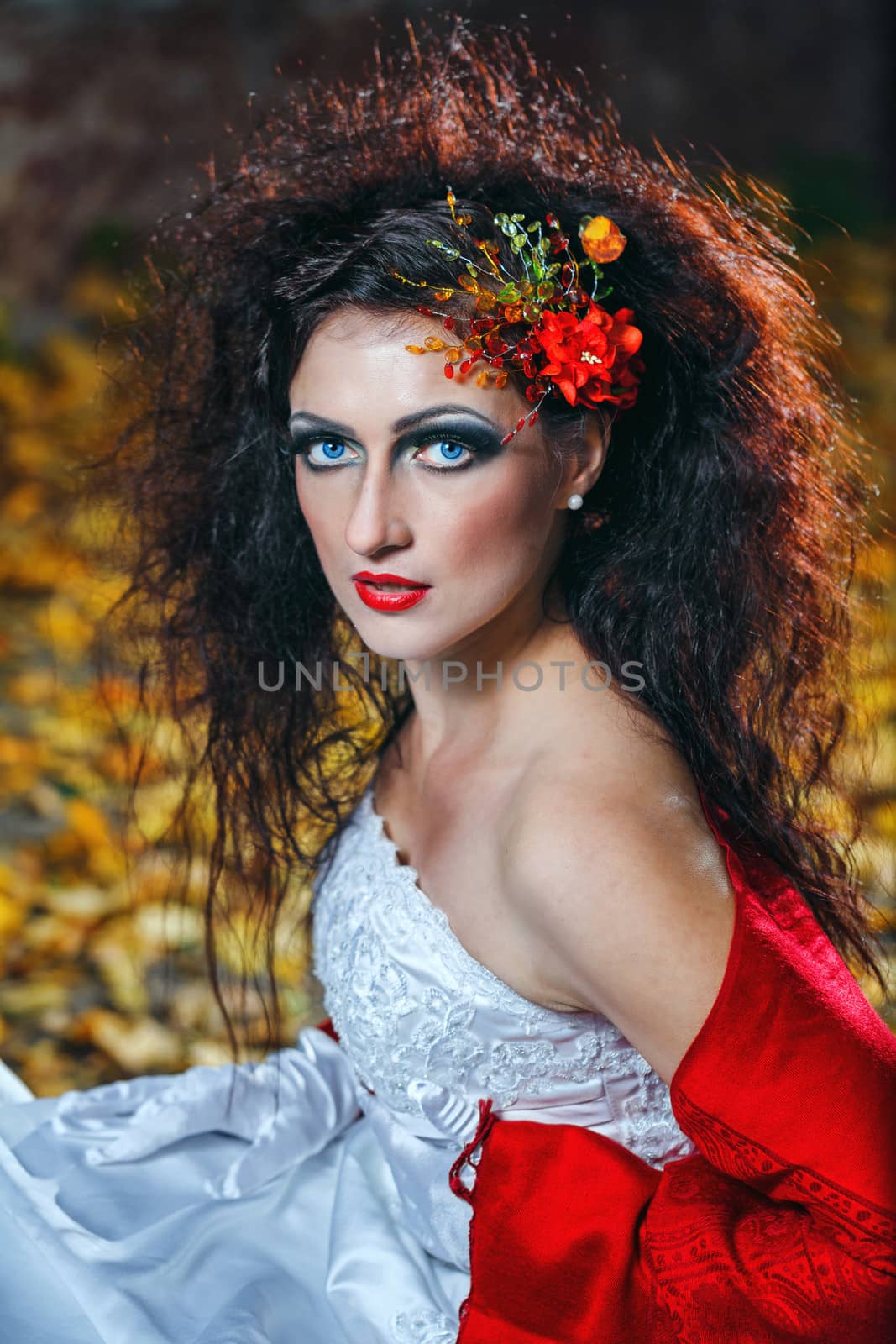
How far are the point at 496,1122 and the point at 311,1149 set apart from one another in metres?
0.44

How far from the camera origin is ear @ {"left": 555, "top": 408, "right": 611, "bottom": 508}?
4.79ft

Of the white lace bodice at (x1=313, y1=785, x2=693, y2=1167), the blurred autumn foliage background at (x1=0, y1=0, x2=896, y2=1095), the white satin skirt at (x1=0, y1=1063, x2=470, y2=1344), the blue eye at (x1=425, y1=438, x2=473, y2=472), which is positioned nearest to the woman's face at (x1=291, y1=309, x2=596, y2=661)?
the blue eye at (x1=425, y1=438, x2=473, y2=472)

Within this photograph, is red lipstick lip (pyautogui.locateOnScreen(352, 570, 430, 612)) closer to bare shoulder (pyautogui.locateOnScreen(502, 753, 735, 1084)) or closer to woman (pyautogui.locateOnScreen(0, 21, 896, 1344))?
woman (pyautogui.locateOnScreen(0, 21, 896, 1344))

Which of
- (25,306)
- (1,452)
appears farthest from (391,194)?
(25,306)

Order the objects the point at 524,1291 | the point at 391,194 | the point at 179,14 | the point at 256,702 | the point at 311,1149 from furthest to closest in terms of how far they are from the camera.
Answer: the point at 179,14 → the point at 256,702 → the point at 311,1149 → the point at 391,194 → the point at 524,1291

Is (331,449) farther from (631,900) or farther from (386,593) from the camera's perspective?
(631,900)

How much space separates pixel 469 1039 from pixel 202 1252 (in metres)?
0.47

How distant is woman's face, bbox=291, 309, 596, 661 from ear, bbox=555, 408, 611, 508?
0.09 feet

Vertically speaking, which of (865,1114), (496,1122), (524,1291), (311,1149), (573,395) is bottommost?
(311,1149)

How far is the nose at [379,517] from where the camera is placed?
1.34 m

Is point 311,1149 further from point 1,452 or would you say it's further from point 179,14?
point 179,14

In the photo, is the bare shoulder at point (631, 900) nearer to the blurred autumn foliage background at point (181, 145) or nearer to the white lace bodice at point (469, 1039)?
the white lace bodice at point (469, 1039)

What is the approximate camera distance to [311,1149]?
177cm

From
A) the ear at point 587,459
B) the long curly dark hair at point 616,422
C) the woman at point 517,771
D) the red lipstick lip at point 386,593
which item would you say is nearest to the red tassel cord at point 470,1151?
the woman at point 517,771
